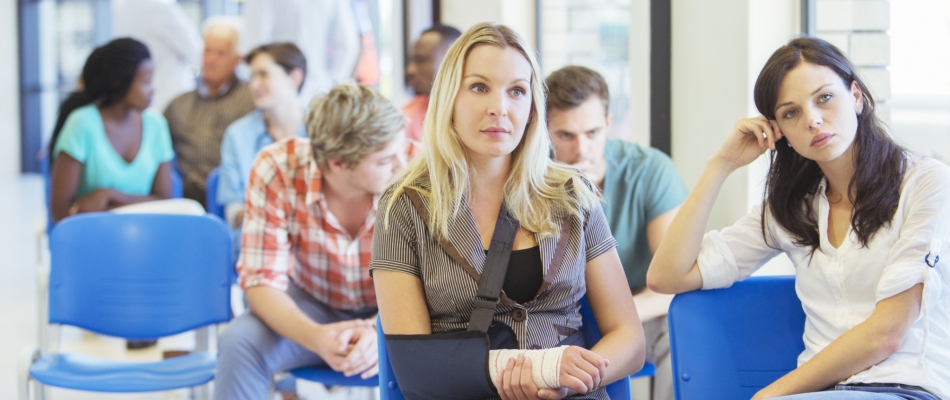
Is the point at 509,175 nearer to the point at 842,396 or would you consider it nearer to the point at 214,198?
the point at 842,396

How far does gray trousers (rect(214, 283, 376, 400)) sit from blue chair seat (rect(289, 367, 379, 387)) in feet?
0.10

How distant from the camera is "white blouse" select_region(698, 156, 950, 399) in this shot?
158 centimetres

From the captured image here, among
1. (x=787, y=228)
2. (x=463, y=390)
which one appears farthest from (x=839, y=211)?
(x=463, y=390)

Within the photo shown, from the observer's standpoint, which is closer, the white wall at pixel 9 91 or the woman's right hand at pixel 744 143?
the woman's right hand at pixel 744 143

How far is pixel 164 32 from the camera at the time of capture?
6.47 m

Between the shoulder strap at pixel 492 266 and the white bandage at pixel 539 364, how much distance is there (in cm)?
6

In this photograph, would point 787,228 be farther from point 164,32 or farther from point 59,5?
point 59,5

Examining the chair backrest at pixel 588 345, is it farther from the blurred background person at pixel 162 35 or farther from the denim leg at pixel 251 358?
the blurred background person at pixel 162 35

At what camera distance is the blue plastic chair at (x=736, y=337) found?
5.82ft

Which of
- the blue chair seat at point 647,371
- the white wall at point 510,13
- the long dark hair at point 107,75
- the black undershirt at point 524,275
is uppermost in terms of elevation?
the white wall at point 510,13

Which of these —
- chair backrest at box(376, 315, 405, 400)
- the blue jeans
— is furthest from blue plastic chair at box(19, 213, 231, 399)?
the blue jeans

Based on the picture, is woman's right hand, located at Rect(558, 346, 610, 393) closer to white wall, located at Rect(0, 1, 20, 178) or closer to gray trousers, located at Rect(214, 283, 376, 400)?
gray trousers, located at Rect(214, 283, 376, 400)

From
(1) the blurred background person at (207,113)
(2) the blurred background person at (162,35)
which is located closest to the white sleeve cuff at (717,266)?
(1) the blurred background person at (207,113)

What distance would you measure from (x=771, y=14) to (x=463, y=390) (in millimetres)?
1369
